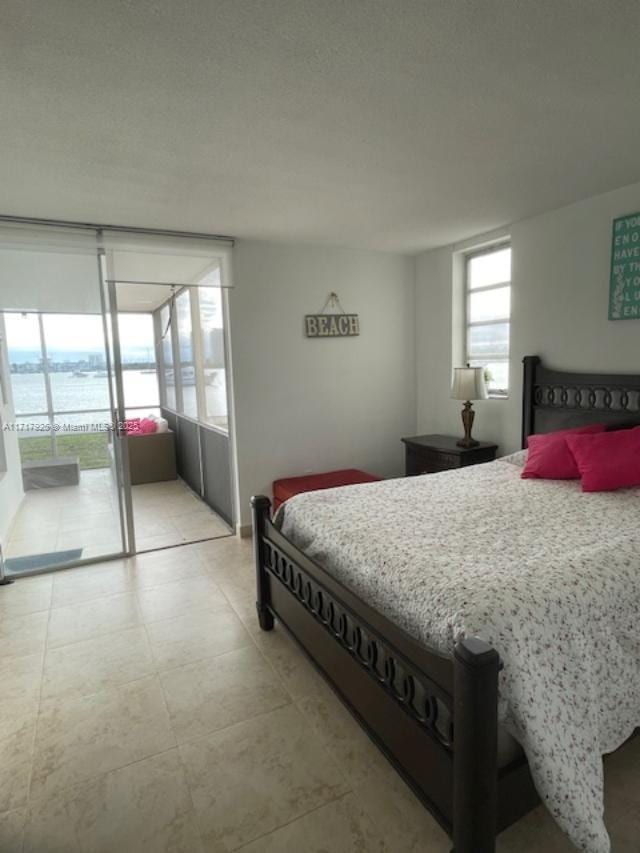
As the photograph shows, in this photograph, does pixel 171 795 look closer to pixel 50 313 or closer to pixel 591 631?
pixel 591 631

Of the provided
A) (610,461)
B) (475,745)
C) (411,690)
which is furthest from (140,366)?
(475,745)

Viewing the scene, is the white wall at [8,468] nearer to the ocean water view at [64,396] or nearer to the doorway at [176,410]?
the ocean water view at [64,396]

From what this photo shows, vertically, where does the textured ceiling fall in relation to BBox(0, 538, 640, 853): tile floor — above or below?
above

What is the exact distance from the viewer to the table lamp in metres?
3.77

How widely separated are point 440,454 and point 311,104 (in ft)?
8.94

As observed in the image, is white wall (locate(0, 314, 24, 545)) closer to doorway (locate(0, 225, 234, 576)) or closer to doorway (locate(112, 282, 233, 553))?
doorway (locate(0, 225, 234, 576))

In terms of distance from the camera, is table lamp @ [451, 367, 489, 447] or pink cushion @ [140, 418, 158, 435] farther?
pink cushion @ [140, 418, 158, 435]

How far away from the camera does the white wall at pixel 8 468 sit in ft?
11.1

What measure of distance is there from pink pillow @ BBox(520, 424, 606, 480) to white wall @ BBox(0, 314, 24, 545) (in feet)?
11.6

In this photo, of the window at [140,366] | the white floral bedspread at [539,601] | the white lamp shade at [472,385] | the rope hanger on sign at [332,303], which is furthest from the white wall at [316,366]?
the window at [140,366]

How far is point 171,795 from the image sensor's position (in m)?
1.69

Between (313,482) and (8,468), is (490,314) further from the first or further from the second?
(8,468)

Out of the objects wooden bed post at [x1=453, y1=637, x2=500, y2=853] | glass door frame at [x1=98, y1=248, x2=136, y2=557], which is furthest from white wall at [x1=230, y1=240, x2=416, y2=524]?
wooden bed post at [x1=453, y1=637, x2=500, y2=853]

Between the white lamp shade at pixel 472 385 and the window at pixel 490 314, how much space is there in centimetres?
31
